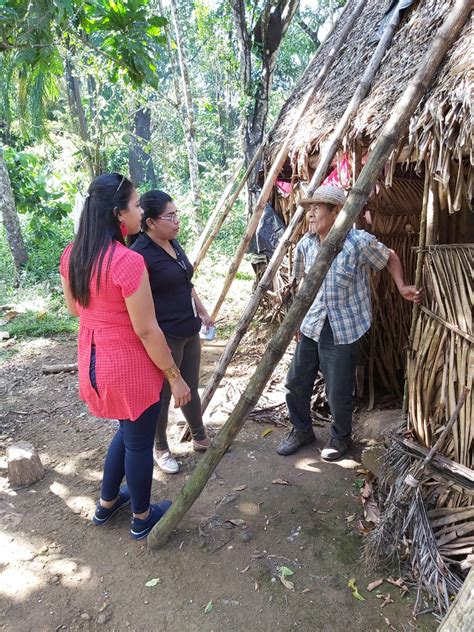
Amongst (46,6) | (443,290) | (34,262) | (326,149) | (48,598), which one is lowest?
(48,598)

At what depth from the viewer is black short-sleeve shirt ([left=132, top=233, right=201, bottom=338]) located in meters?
2.61

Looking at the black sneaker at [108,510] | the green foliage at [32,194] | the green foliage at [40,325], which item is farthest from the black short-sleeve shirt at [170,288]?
the green foliage at [32,194]

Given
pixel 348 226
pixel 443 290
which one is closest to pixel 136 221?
pixel 348 226

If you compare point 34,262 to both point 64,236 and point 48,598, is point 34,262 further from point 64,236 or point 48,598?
point 48,598

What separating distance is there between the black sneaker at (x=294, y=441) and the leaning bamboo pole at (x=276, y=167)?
1.35 m

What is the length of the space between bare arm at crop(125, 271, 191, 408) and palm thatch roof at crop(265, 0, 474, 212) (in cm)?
143

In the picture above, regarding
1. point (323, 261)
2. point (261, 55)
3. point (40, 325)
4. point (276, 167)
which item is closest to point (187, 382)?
point (323, 261)

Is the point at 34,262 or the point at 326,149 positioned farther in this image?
the point at 34,262

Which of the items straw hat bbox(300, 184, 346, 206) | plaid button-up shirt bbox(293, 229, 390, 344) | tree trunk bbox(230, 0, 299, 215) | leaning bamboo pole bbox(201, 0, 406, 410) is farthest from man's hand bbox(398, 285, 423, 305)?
tree trunk bbox(230, 0, 299, 215)

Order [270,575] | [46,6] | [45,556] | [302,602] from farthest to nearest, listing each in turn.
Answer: [46,6]
[45,556]
[270,575]
[302,602]

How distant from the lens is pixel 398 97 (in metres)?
2.66

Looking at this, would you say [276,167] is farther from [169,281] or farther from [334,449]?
[334,449]

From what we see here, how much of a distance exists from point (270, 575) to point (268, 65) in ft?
18.5

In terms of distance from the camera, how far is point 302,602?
7.00 ft
